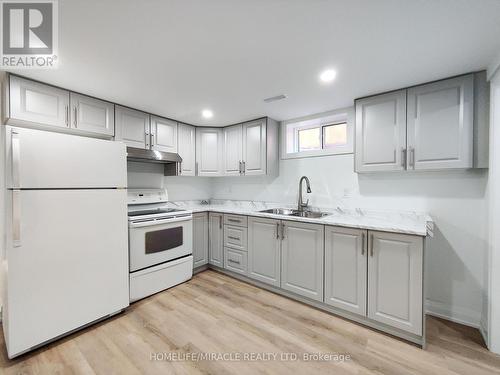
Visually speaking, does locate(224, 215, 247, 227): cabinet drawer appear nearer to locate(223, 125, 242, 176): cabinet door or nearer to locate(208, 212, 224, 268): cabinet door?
locate(208, 212, 224, 268): cabinet door

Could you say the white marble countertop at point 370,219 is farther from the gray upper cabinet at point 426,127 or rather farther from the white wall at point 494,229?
the gray upper cabinet at point 426,127

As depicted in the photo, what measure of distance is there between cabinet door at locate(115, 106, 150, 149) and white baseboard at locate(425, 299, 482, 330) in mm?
3702

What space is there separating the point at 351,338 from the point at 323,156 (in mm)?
1985

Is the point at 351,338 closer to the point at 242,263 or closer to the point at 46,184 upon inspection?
the point at 242,263

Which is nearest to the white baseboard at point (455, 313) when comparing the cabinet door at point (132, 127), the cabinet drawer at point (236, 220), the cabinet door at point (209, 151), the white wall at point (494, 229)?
the white wall at point (494, 229)

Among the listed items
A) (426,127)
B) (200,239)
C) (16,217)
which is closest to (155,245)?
(200,239)

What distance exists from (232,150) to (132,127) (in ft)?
4.66

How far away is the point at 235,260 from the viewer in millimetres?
2982

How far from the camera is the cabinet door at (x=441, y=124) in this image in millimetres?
1856

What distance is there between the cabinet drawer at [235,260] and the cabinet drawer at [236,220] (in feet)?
1.22

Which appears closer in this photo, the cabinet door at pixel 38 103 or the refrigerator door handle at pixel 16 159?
the refrigerator door handle at pixel 16 159

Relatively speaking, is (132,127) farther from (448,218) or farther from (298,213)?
(448,218)

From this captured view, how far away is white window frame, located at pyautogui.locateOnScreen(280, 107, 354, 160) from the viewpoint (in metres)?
2.66

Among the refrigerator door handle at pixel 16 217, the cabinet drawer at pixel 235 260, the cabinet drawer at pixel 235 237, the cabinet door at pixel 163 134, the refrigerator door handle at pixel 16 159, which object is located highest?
the cabinet door at pixel 163 134
